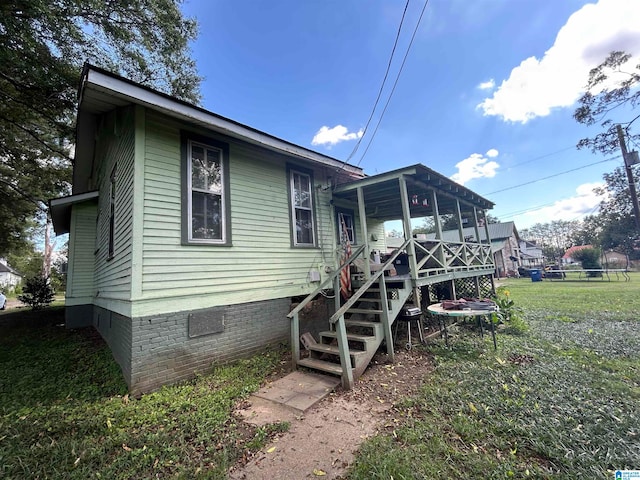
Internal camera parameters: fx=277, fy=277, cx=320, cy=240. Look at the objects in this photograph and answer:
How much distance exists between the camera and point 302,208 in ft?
21.9

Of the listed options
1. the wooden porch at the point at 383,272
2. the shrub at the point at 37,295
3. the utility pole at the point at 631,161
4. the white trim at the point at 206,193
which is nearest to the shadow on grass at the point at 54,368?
the white trim at the point at 206,193

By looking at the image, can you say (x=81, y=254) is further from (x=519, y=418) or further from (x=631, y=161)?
(x=631, y=161)

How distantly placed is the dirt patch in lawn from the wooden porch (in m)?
0.36

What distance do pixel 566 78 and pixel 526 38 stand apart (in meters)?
4.87

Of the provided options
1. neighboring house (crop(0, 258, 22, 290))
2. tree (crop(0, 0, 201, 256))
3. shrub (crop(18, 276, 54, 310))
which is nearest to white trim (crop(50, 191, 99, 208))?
tree (crop(0, 0, 201, 256))

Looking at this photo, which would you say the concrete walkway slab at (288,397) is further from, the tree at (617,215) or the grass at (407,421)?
the tree at (617,215)

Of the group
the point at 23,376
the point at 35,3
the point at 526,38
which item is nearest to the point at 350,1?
the point at 526,38

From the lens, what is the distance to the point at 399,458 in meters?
2.35

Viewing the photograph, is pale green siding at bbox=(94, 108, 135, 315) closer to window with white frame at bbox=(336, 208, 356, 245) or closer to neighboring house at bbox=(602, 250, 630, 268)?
window with white frame at bbox=(336, 208, 356, 245)

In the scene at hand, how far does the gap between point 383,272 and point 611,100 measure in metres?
14.9

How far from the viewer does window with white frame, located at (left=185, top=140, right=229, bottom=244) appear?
473cm

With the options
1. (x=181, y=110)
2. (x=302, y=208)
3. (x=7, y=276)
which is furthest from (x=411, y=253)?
(x=7, y=276)

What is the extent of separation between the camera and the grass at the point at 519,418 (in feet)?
7.30

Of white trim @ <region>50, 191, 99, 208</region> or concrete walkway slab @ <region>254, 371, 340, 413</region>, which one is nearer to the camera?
concrete walkway slab @ <region>254, 371, 340, 413</region>
